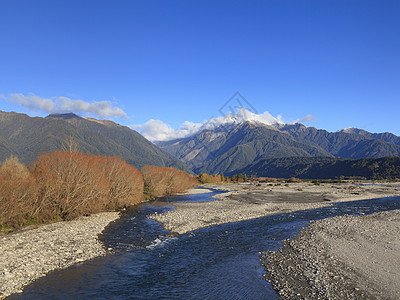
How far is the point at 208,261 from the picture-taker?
62.2 feet

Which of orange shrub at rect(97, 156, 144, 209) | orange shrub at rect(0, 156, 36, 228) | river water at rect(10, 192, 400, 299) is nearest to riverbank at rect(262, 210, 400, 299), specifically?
river water at rect(10, 192, 400, 299)

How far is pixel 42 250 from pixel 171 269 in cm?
1091

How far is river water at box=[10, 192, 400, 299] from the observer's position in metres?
13.9

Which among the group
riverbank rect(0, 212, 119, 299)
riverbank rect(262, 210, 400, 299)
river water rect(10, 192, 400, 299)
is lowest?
river water rect(10, 192, 400, 299)

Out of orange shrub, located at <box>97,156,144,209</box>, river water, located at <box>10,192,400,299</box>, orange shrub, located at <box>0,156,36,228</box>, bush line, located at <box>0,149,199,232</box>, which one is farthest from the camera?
orange shrub, located at <box>97,156,144,209</box>

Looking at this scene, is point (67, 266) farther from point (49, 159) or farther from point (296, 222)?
point (296, 222)

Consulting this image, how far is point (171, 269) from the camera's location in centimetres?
1748

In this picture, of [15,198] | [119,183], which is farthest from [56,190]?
[119,183]

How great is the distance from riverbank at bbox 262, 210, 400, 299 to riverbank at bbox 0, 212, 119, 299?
14262 mm

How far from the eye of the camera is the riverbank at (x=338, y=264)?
13.6 m

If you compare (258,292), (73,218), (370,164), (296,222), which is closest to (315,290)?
(258,292)

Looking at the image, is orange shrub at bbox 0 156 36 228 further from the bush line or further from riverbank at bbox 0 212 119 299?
riverbank at bbox 0 212 119 299

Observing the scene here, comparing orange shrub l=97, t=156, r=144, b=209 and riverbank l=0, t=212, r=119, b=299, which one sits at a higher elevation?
orange shrub l=97, t=156, r=144, b=209

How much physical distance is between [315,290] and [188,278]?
743 cm
